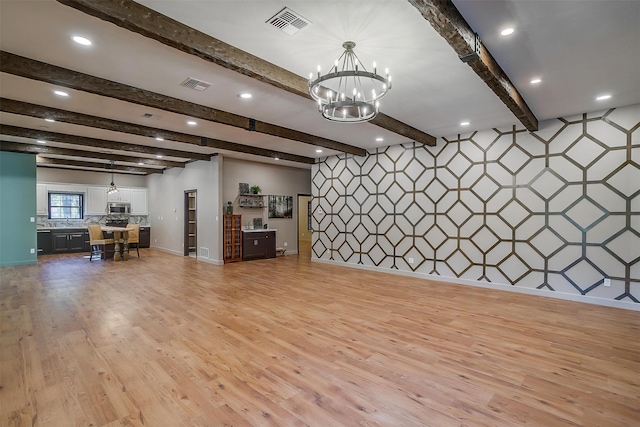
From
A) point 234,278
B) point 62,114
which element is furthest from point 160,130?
point 234,278

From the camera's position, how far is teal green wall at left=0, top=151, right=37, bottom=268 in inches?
294

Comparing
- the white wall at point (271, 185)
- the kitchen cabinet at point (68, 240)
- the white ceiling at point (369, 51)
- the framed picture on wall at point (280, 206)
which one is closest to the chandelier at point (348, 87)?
the white ceiling at point (369, 51)

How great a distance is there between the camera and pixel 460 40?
8.01ft

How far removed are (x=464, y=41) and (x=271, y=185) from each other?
25.8 feet

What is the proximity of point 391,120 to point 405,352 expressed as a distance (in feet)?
12.1

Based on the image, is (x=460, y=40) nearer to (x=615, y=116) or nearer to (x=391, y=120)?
(x=391, y=120)

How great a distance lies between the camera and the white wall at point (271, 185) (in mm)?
8844

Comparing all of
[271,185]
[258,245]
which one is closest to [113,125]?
[258,245]

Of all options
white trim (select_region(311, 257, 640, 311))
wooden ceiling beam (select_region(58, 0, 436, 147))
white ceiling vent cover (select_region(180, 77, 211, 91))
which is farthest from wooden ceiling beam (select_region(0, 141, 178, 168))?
white trim (select_region(311, 257, 640, 311))

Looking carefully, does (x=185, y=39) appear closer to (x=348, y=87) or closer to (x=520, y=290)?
(x=348, y=87)

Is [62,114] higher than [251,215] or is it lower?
higher

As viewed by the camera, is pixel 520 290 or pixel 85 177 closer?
pixel 520 290

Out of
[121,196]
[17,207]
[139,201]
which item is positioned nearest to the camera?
[17,207]

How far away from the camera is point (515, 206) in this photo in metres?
5.48
